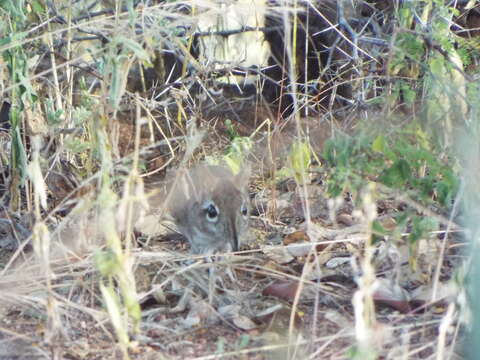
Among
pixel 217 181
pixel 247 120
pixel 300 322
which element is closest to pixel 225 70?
pixel 217 181

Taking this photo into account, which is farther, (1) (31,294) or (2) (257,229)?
(2) (257,229)

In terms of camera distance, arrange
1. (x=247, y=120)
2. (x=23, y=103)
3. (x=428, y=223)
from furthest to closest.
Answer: (x=247, y=120)
(x=23, y=103)
(x=428, y=223)

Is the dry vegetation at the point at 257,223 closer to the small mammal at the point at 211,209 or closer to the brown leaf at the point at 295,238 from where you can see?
the brown leaf at the point at 295,238

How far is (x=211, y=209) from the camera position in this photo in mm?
4879

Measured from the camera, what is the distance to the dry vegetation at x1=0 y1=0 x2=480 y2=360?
2990 mm

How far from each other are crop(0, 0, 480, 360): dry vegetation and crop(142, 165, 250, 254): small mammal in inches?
7.3

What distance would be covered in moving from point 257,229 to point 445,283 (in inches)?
59.6

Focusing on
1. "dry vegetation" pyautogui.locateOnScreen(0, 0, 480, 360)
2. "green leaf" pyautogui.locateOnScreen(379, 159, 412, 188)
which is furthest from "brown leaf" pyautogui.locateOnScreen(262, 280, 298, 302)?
"green leaf" pyautogui.locateOnScreen(379, 159, 412, 188)

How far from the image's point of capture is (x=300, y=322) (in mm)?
3512

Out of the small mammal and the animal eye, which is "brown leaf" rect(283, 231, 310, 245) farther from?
the animal eye

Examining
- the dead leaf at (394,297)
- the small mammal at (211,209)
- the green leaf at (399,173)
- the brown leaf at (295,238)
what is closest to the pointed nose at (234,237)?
the small mammal at (211,209)

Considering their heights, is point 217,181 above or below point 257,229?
above

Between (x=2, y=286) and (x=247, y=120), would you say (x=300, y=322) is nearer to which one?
(x=2, y=286)

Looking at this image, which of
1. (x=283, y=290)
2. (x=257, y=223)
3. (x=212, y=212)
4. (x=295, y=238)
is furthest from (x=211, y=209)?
(x=283, y=290)
